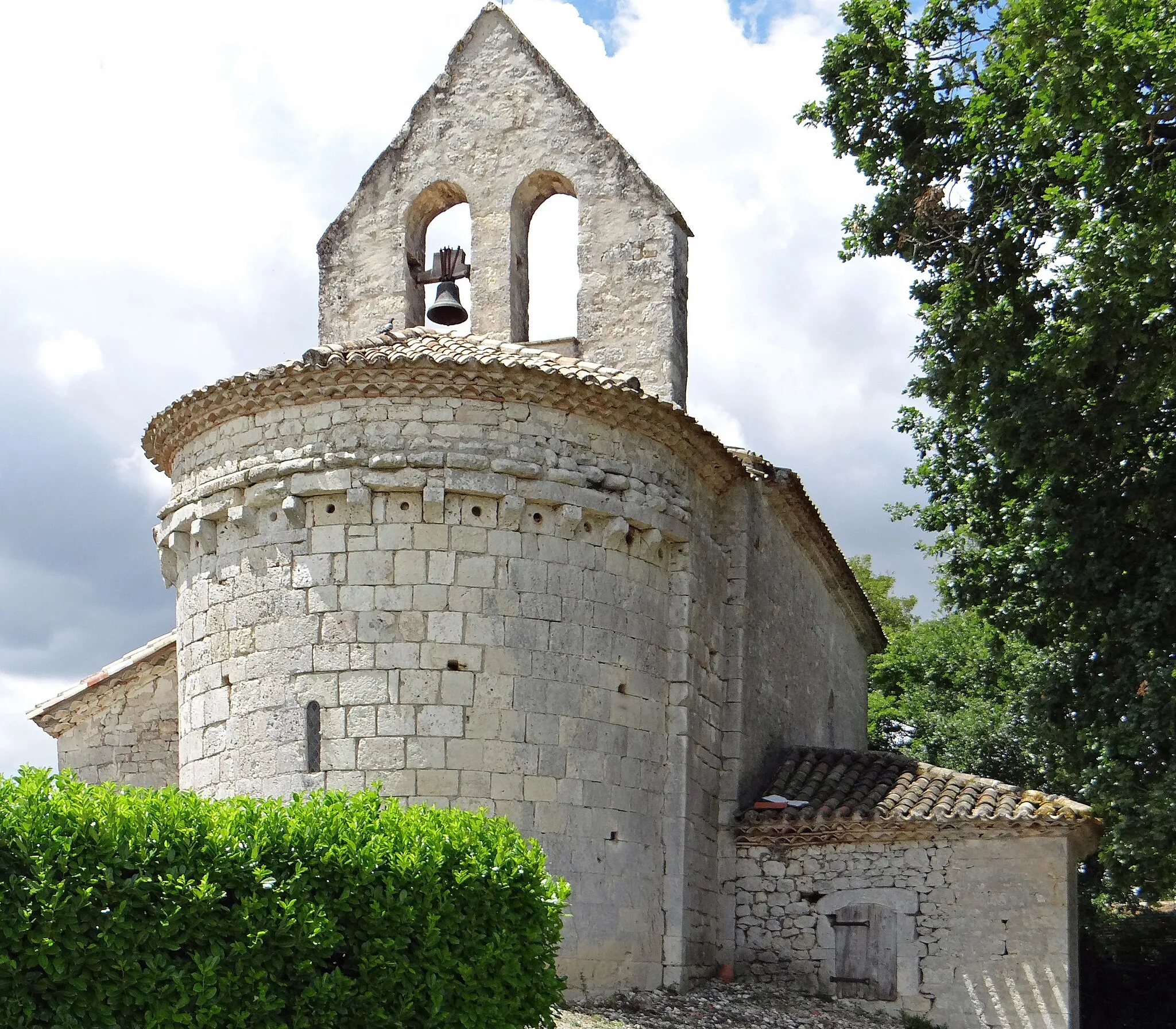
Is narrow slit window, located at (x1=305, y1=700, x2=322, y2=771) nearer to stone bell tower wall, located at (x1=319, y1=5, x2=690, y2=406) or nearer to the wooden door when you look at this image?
stone bell tower wall, located at (x1=319, y1=5, x2=690, y2=406)

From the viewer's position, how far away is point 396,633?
1093cm

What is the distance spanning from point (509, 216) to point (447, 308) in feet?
4.15

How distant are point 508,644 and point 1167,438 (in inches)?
288

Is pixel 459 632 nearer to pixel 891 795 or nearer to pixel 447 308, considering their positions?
pixel 447 308

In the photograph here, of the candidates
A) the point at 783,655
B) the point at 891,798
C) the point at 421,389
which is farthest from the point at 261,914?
the point at 783,655

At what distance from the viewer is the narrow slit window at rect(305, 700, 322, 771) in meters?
10.9

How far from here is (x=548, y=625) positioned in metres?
11.3

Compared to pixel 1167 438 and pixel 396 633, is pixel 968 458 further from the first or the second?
pixel 396 633

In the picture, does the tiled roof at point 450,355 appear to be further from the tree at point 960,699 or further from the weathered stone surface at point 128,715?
the tree at point 960,699

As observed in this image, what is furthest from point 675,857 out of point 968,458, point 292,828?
point 968,458

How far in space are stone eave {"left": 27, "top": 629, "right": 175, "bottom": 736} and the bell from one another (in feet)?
14.0

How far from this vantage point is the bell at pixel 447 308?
14.0 metres

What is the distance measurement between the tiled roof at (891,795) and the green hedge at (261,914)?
527 cm

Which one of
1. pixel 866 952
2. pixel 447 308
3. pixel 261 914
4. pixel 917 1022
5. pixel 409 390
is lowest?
pixel 917 1022
